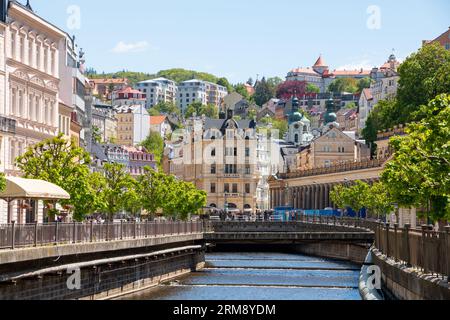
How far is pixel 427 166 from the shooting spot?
39.6m

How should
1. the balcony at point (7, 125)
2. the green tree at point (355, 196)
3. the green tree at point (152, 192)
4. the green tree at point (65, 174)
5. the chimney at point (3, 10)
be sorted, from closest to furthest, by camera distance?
1. the green tree at point (65, 174)
2. the chimney at point (3, 10)
3. the balcony at point (7, 125)
4. the green tree at point (152, 192)
5. the green tree at point (355, 196)

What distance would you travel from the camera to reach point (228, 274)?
79500 millimetres

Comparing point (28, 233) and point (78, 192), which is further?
point (78, 192)

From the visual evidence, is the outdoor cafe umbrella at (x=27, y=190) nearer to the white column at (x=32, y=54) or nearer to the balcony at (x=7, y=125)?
the balcony at (x=7, y=125)

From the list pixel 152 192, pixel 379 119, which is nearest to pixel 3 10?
pixel 152 192

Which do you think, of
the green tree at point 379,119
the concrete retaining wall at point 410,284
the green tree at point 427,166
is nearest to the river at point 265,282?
the green tree at point 427,166

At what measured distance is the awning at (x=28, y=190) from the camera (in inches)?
1875

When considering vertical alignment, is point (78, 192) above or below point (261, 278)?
above

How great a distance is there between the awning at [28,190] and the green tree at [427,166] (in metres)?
14.1

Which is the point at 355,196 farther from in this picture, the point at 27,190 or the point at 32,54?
the point at 27,190

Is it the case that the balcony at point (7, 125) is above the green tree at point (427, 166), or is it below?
above

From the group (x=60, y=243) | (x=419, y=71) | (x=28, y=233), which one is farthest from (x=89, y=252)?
(x=419, y=71)

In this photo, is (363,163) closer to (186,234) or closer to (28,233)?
(186,234)

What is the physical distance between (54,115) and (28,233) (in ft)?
134
